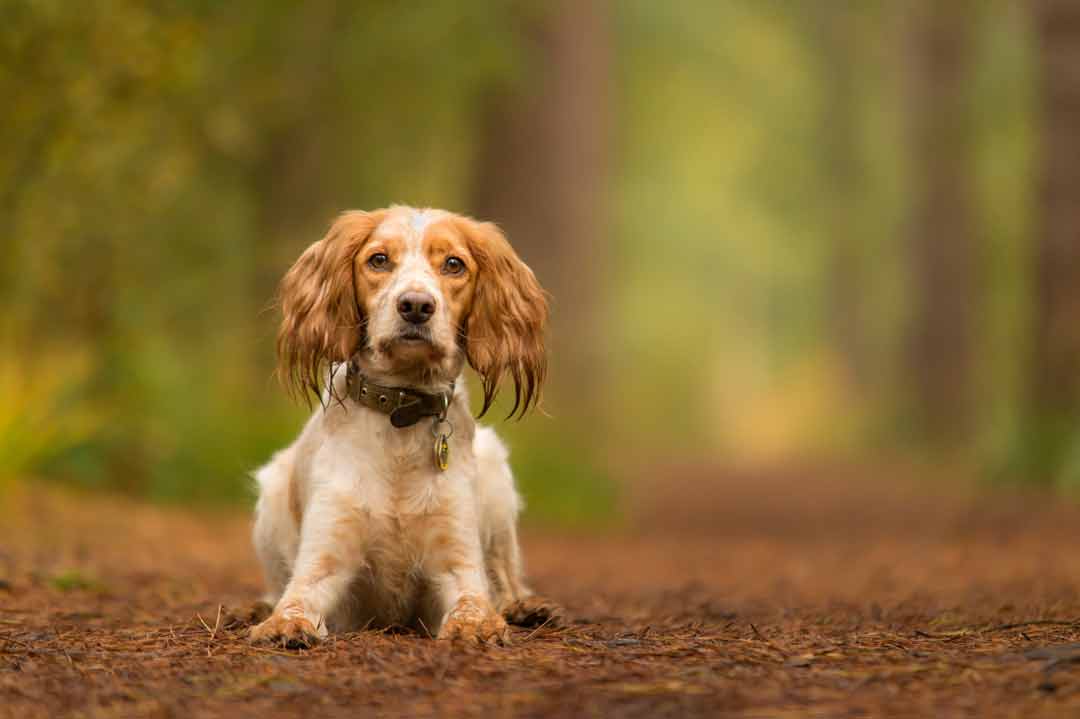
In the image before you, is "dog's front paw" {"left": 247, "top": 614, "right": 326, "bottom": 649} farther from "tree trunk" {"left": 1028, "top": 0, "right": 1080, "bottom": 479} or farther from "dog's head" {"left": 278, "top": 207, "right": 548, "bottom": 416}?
"tree trunk" {"left": 1028, "top": 0, "right": 1080, "bottom": 479}

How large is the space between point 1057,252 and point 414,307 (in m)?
9.28

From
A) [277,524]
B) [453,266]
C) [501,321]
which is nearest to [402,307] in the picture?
[453,266]

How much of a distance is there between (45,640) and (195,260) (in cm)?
832

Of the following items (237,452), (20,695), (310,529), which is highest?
(237,452)

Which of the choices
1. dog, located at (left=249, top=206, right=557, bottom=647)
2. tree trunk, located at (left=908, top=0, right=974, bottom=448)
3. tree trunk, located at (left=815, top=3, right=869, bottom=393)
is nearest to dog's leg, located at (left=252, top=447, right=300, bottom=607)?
dog, located at (left=249, top=206, right=557, bottom=647)

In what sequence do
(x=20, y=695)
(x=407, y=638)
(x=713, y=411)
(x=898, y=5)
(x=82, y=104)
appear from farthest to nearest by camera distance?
(x=713, y=411), (x=898, y=5), (x=82, y=104), (x=407, y=638), (x=20, y=695)

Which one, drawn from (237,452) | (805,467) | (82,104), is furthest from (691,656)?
(805,467)

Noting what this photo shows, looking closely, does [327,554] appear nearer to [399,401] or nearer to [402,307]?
[399,401]

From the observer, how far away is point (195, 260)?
1264 cm

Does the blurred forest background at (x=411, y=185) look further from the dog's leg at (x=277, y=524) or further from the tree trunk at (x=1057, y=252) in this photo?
the dog's leg at (x=277, y=524)

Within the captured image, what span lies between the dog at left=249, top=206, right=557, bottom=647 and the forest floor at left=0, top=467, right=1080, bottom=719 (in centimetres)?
33

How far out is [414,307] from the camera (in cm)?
460

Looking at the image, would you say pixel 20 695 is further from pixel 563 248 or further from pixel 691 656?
pixel 563 248

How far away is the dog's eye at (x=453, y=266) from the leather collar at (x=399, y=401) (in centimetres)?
41
